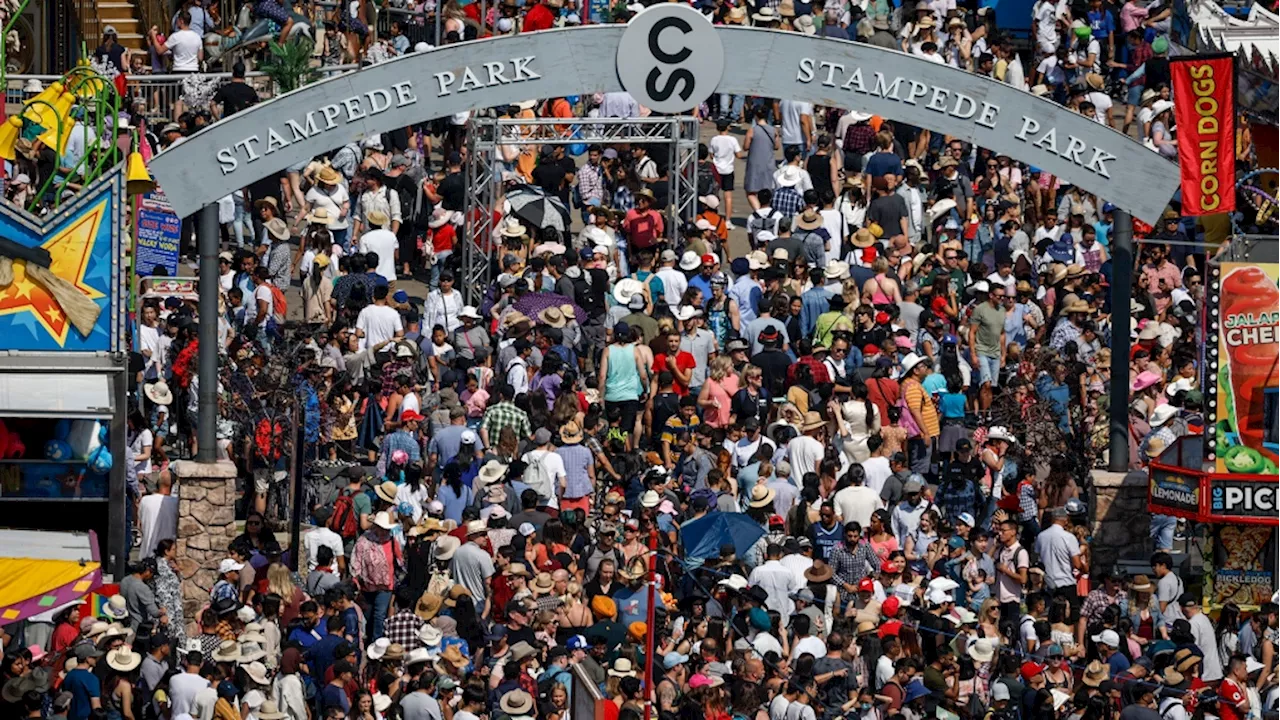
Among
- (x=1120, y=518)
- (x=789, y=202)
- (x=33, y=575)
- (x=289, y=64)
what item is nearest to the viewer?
(x=33, y=575)

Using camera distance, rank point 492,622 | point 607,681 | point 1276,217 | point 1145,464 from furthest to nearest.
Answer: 1. point 1276,217
2. point 1145,464
3. point 492,622
4. point 607,681

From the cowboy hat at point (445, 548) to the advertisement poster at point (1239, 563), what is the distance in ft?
21.2

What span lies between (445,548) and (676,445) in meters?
3.27

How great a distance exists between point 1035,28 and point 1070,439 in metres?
12.2

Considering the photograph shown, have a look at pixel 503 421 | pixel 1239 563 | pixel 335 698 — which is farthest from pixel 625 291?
pixel 335 698

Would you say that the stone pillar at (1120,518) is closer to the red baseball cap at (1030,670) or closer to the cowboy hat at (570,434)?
the red baseball cap at (1030,670)

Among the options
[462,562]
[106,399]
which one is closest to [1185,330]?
[462,562]

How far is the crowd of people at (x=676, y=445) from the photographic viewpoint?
24.9 m

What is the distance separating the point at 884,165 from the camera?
34844mm

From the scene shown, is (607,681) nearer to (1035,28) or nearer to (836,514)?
(836,514)

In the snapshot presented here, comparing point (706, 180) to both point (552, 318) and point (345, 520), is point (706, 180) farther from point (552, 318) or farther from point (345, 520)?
point (345, 520)

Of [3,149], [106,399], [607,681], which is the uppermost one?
[3,149]

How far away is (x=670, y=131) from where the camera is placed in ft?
113

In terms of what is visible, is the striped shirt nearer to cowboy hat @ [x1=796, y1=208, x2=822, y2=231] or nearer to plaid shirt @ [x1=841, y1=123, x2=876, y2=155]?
cowboy hat @ [x1=796, y1=208, x2=822, y2=231]
